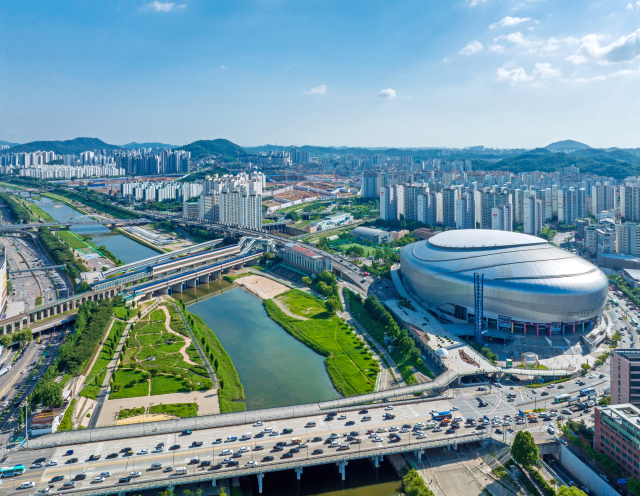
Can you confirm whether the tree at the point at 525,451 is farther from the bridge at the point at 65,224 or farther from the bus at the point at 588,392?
the bridge at the point at 65,224

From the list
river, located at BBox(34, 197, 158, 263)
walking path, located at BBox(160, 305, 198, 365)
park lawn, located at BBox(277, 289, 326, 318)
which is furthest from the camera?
river, located at BBox(34, 197, 158, 263)

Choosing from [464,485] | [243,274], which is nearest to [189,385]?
[464,485]

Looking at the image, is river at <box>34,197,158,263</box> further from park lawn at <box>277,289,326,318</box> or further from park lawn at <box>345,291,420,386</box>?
park lawn at <box>345,291,420,386</box>

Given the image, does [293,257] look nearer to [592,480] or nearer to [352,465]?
[352,465]

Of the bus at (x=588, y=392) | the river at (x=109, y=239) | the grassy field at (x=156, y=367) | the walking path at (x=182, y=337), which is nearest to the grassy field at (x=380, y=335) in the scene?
the bus at (x=588, y=392)

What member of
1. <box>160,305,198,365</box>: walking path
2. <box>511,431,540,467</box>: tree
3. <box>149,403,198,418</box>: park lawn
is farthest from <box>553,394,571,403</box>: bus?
<box>160,305,198,365</box>: walking path

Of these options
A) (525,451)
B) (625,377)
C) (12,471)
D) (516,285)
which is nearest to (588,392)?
(625,377)
